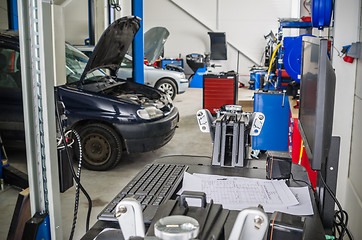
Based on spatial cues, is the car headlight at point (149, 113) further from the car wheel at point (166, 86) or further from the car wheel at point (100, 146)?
the car wheel at point (166, 86)

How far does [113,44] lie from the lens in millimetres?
4230

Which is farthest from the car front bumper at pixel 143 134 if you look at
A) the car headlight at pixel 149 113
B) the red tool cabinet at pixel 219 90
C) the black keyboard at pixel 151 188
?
the red tool cabinet at pixel 219 90

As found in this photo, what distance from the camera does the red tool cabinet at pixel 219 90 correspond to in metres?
7.40

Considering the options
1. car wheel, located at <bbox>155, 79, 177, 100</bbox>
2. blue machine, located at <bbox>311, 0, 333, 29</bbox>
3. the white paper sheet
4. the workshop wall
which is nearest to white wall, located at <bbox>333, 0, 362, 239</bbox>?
blue machine, located at <bbox>311, 0, 333, 29</bbox>

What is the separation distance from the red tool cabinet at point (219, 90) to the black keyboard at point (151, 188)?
5789 millimetres

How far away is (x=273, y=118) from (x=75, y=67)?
8.52 feet

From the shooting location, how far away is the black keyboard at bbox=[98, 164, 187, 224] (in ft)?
4.02

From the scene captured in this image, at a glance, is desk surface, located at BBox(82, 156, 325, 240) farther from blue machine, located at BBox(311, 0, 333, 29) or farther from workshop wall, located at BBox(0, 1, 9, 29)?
workshop wall, located at BBox(0, 1, 9, 29)

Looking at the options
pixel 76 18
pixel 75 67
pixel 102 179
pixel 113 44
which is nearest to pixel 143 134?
pixel 102 179

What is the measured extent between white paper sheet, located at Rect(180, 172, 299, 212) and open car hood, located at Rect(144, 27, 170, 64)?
715 centimetres

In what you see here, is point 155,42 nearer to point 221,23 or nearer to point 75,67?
point 75,67

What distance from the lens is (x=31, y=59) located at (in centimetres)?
196

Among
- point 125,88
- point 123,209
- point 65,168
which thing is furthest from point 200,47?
point 123,209

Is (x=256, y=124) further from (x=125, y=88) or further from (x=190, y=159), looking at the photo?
(x=125, y=88)
